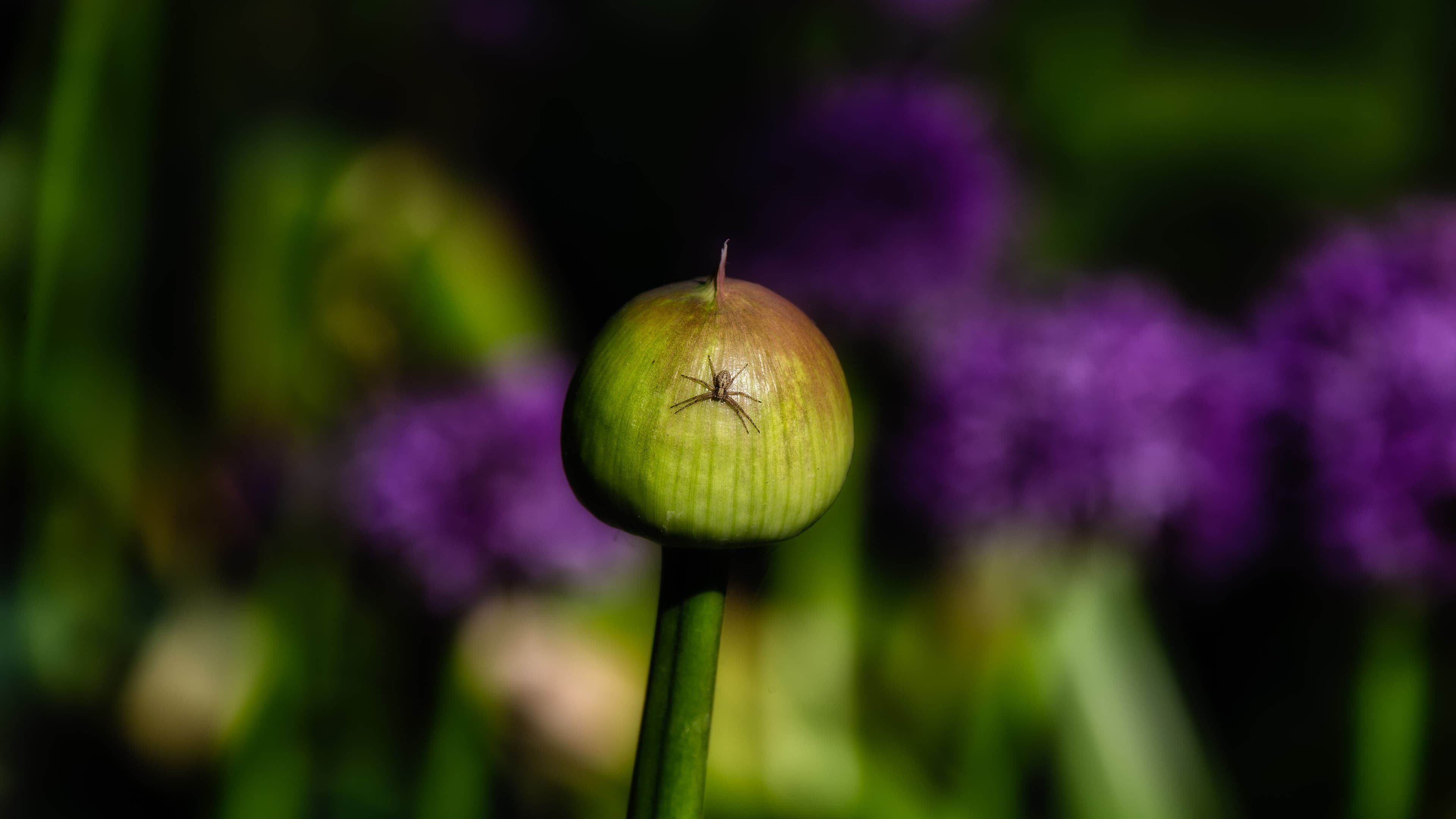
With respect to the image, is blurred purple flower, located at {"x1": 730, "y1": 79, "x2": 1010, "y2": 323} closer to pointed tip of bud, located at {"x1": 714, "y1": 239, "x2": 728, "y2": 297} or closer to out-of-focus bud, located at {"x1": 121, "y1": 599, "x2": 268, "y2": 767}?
out-of-focus bud, located at {"x1": 121, "y1": 599, "x2": 268, "y2": 767}

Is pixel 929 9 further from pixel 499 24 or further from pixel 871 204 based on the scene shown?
pixel 499 24

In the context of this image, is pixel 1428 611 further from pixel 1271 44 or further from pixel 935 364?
pixel 1271 44

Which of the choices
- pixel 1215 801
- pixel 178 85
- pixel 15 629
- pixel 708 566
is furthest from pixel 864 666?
pixel 708 566

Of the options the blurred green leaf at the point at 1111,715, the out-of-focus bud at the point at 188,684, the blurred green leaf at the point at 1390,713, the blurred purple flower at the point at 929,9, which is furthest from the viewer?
the blurred purple flower at the point at 929,9

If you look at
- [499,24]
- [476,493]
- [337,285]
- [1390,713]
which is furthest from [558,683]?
[499,24]

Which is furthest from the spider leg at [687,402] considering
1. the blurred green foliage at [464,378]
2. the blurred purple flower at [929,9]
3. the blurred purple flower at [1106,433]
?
Answer: the blurred purple flower at [929,9]

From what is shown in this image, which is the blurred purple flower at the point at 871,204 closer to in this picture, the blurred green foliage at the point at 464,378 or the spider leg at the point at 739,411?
the blurred green foliage at the point at 464,378
